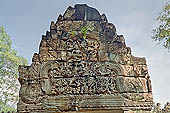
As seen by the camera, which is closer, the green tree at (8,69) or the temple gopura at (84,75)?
the temple gopura at (84,75)

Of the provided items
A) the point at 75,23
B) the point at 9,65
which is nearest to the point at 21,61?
the point at 9,65

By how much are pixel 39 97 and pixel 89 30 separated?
199 centimetres

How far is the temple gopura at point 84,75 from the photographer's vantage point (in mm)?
4398

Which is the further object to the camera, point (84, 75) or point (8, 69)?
point (8, 69)

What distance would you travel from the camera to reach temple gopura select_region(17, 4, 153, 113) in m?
4.40

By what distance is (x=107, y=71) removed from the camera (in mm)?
4715

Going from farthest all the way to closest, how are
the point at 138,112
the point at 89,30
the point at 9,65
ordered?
1. the point at 9,65
2. the point at 89,30
3. the point at 138,112

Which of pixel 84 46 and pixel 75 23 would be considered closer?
pixel 84 46

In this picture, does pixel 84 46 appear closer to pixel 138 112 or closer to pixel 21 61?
pixel 138 112

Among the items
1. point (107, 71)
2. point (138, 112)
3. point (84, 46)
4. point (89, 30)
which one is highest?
point (89, 30)

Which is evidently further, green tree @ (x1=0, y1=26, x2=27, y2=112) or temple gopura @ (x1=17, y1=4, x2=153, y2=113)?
green tree @ (x1=0, y1=26, x2=27, y2=112)

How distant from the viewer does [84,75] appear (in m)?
4.66

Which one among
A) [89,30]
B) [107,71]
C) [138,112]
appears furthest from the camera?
[89,30]

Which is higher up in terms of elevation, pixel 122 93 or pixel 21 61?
pixel 21 61
